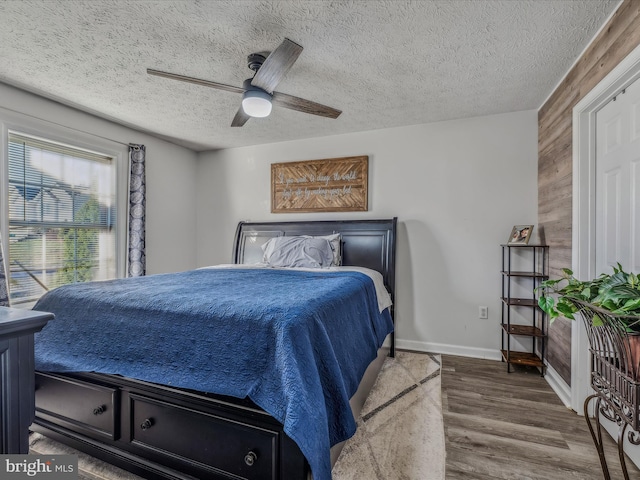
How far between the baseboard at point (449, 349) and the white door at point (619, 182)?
141cm

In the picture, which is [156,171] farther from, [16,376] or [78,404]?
[16,376]

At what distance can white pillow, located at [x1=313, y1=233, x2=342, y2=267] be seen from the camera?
10.7ft

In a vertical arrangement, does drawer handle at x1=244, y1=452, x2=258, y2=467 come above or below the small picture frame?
below

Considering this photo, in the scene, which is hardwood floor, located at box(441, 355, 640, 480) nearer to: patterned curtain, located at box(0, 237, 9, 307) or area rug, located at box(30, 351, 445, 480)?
area rug, located at box(30, 351, 445, 480)

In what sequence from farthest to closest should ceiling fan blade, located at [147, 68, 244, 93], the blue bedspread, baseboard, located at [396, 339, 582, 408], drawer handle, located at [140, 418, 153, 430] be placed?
baseboard, located at [396, 339, 582, 408]
ceiling fan blade, located at [147, 68, 244, 93]
drawer handle, located at [140, 418, 153, 430]
the blue bedspread

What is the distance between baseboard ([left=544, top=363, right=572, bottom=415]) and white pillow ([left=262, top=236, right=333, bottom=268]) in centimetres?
206

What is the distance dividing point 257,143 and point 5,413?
3660 mm

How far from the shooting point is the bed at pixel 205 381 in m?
1.27

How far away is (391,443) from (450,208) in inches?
90.4

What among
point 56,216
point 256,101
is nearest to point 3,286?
point 56,216

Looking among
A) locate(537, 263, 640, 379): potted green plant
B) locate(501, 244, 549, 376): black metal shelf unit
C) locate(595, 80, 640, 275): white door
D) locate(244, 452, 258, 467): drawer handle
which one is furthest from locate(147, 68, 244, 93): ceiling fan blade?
locate(501, 244, 549, 376): black metal shelf unit

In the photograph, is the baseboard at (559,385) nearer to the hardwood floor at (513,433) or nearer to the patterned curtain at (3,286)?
the hardwood floor at (513,433)

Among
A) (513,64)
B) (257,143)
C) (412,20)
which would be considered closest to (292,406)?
(412,20)

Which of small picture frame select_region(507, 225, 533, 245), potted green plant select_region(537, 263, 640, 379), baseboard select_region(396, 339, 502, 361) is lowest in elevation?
baseboard select_region(396, 339, 502, 361)
